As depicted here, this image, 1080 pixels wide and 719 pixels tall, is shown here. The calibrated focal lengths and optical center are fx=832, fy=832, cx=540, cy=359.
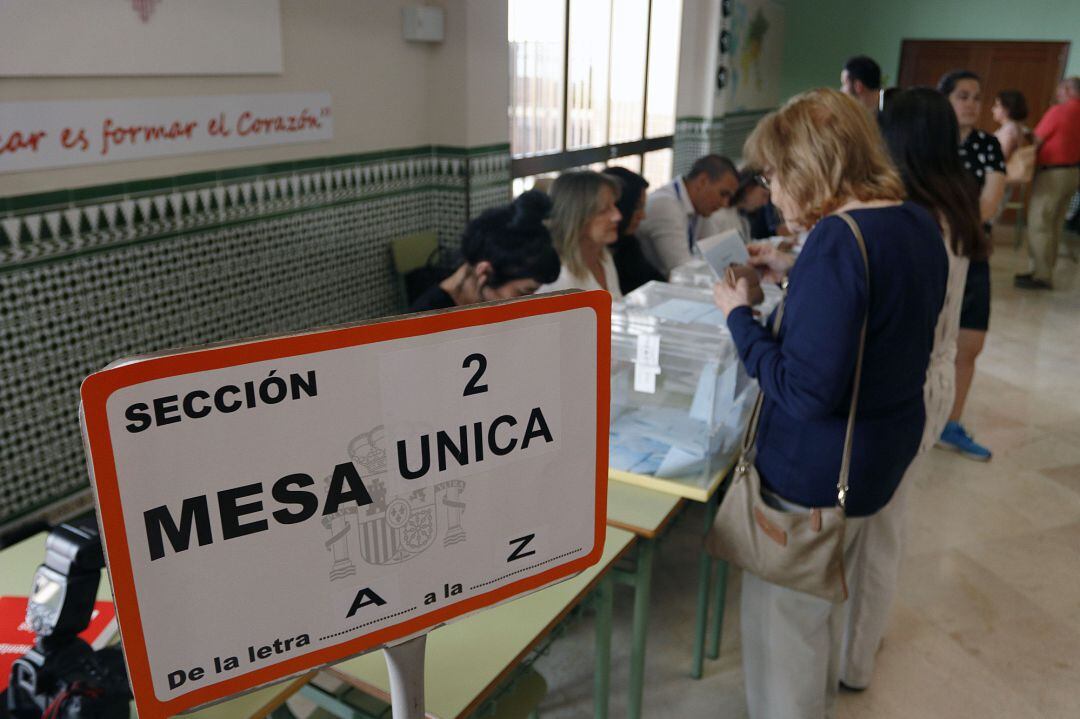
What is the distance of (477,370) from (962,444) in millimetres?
4138

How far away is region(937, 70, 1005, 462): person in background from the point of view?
3650 mm

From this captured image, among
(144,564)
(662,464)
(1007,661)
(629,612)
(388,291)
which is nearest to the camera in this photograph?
(144,564)

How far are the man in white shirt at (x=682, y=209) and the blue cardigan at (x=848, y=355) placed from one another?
7.73 feet

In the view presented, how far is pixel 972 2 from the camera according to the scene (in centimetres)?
913

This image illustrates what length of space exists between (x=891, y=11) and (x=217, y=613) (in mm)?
10682

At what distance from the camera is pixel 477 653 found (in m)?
1.46

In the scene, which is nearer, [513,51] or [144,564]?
[144,564]

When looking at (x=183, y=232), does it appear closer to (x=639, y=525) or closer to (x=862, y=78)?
(x=639, y=525)

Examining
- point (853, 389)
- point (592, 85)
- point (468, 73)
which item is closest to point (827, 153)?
point (853, 389)

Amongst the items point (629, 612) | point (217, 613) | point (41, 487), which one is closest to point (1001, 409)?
point (629, 612)

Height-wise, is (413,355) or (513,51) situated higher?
(513,51)

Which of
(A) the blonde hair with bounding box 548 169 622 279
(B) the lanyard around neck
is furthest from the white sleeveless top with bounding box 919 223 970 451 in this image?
(B) the lanyard around neck

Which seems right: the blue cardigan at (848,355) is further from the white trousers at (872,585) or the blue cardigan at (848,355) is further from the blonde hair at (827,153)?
the white trousers at (872,585)

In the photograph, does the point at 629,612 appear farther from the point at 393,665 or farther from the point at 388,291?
the point at 393,665
